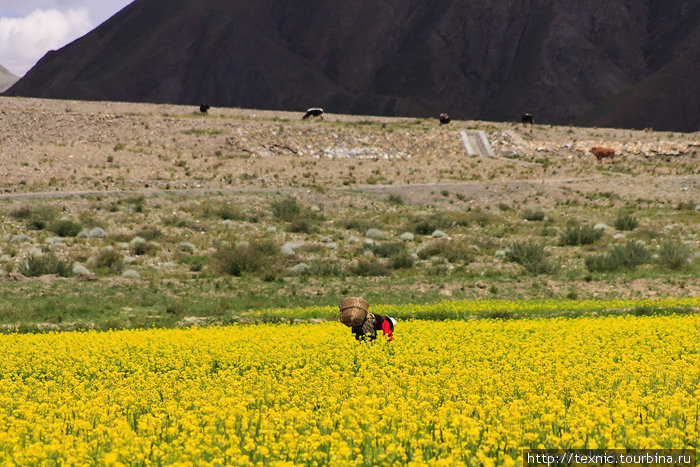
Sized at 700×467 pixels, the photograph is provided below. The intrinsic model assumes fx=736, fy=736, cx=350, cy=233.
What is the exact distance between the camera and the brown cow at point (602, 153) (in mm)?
54294

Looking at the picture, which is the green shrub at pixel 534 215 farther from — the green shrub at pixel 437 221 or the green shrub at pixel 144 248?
the green shrub at pixel 144 248

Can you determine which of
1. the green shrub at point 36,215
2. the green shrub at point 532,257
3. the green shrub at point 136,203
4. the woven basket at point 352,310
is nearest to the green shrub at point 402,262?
the green shrub at point 532,257

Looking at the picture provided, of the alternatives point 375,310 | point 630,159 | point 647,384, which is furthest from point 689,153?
point 647,384

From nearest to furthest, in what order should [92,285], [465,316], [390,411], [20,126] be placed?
[390,411] < [465,316] < [92,285] < [20,126]

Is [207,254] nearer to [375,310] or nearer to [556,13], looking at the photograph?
[375,310]

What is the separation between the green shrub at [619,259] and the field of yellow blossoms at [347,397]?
49.0 ft

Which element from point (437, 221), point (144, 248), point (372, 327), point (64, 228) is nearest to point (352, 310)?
point (372, 327)

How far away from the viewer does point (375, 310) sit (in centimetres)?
1936

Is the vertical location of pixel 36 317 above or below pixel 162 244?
below

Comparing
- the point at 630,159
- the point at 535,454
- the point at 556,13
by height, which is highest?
the point at 556,13

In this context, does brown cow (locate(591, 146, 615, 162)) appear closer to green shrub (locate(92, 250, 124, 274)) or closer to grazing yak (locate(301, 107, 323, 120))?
grazing yak (locate(301, 107, 323, 120))

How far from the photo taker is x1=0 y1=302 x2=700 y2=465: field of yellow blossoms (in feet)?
19.4

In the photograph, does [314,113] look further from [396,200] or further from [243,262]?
[243,262]

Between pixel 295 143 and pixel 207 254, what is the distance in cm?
2702
